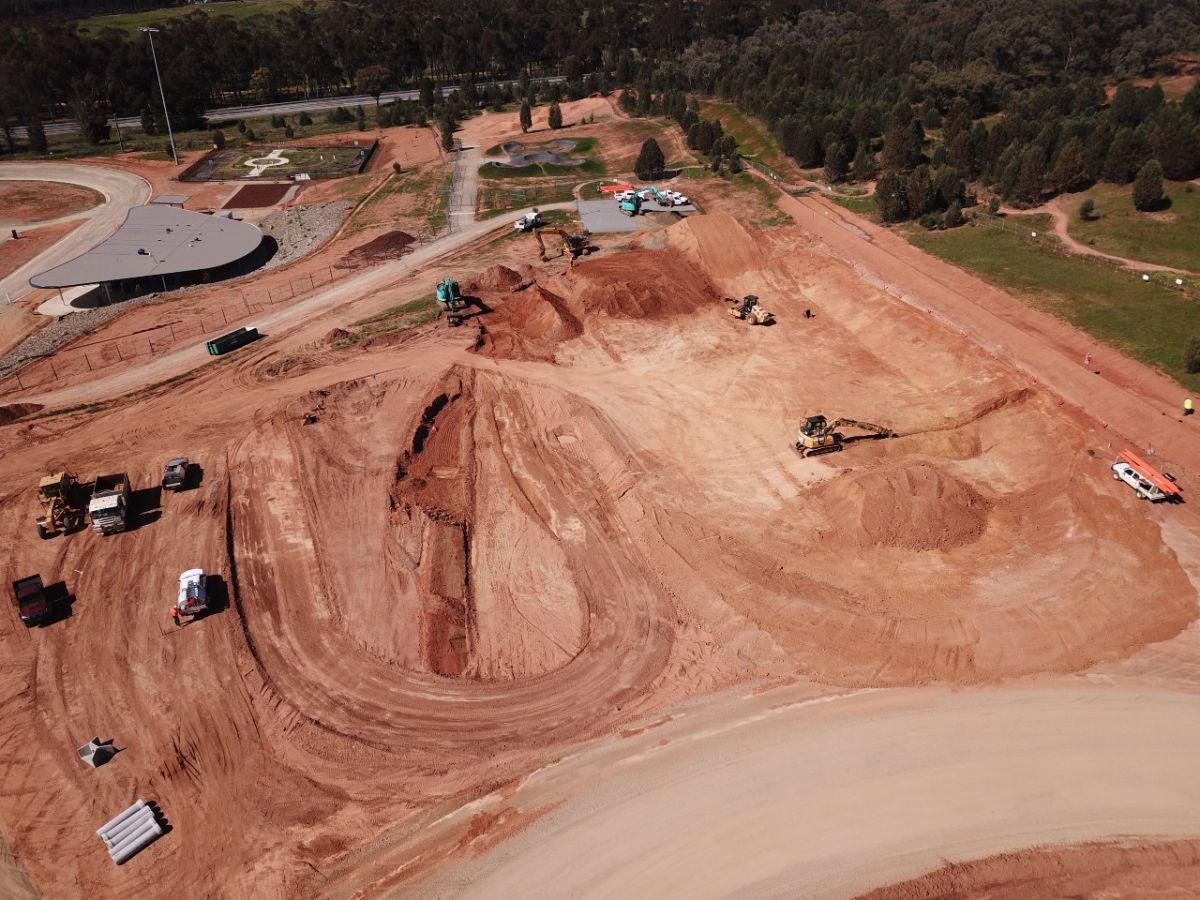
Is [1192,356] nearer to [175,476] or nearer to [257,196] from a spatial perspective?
[175,476]

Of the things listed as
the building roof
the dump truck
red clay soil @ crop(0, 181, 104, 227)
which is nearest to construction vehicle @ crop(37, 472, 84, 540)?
the dump truck

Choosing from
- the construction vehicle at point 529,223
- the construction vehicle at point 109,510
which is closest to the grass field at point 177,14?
the construction vehicle at point 529,223

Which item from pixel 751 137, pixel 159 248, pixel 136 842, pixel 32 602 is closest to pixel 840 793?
pixel 136 842

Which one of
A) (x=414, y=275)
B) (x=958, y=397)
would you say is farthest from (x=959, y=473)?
(x=414, y=275)

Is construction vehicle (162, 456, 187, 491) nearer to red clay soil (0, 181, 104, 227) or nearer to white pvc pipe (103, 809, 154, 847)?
white pvc pipe (103, 809, 154, 847)

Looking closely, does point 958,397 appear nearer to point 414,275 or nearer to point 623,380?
point 623,380

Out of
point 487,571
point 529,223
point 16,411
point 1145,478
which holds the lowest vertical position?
point 487,571
